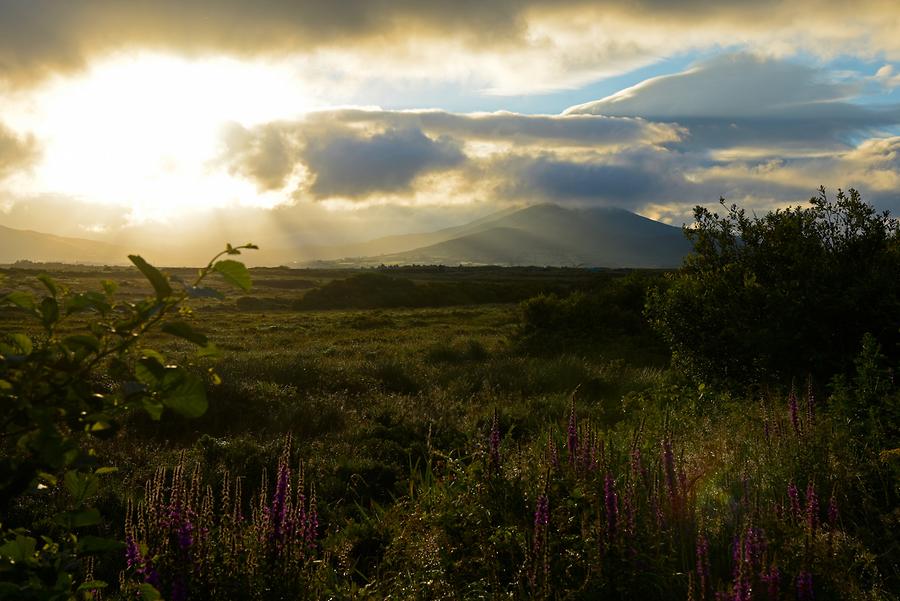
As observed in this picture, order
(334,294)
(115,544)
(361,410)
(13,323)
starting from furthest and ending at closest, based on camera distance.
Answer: (334,294) < (13,323) < (361,410) < (115,544)

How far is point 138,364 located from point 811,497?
394 cm

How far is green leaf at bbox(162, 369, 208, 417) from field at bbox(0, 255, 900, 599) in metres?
0.09

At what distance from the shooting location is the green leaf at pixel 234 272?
190cm

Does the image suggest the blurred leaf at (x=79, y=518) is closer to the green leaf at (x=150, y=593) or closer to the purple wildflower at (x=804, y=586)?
the green leaf at (x=150, y=593)

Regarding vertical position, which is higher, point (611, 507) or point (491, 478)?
point (611, 507)

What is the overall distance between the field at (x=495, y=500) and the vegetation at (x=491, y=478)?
27 mm

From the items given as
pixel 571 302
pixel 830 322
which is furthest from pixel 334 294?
pixel 830 322

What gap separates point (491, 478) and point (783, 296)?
8.33m

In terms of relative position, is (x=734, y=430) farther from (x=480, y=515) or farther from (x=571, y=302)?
(x=571, y=302)

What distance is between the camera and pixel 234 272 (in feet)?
6.44

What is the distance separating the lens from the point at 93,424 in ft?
6.57

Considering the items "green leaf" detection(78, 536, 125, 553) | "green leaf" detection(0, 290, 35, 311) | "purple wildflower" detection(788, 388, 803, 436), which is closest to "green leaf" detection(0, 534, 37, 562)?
"green leaf" detection(78, 536, 125, 553)

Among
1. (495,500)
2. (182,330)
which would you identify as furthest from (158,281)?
(495,500)

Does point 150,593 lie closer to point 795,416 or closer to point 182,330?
point 182,330
